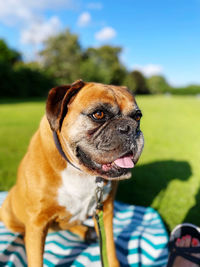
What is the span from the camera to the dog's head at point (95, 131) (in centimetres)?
179

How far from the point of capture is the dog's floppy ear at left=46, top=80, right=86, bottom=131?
178 cm

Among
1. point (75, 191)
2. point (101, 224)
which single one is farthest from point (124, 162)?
point (101, 224)

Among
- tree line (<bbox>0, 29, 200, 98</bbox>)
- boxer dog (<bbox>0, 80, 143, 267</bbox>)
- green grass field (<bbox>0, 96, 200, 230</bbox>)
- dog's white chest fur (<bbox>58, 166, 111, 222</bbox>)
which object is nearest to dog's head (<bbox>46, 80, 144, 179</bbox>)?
boxer dog (<bbox>0, 80, 143, 267</bbox>)

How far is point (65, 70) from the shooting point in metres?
39.8

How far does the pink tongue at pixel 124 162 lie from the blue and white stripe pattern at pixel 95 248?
1237 mm

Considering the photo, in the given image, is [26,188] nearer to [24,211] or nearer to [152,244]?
[24,211]

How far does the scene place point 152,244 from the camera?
2664 mm

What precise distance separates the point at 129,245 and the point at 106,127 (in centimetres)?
163

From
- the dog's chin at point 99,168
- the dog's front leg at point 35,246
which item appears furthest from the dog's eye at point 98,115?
the dog's front leg at point 35,246

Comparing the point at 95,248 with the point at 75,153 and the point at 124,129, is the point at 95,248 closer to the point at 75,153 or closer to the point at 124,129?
the point at 75,153

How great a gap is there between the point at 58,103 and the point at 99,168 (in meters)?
0.63

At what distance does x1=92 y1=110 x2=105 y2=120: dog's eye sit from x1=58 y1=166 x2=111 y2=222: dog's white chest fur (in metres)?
0.50

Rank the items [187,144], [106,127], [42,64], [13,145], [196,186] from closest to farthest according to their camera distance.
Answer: [106,127] → [196,186] → [13,145] → [187,144] → [42,64]

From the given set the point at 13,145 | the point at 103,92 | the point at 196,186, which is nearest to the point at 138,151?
the point at 103,92
